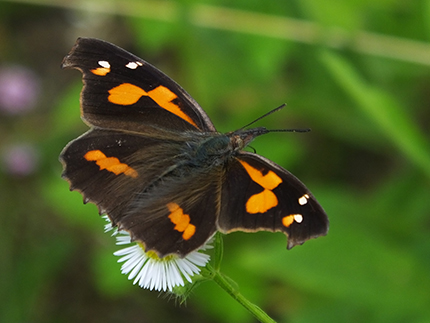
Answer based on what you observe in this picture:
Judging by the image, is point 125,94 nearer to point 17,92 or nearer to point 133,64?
point 133,64

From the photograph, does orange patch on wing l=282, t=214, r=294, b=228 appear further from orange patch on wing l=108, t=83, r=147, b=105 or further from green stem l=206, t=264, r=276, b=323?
orange patch on wing l=108, t=83, r=147, b=105

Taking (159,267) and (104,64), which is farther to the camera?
(104,64)

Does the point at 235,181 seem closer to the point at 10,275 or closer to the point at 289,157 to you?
the point at 289,157

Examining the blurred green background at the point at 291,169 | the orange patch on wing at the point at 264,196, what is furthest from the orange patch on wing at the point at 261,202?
the blurred green background at the point at 291,169

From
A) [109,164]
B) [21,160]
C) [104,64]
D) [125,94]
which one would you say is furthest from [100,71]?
[21,160]

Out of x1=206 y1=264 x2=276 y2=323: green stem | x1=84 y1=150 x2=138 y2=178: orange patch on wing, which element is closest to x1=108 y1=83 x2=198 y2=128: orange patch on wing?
x1=84 y1=150 x2=138 y2=178: orange patch on wing
